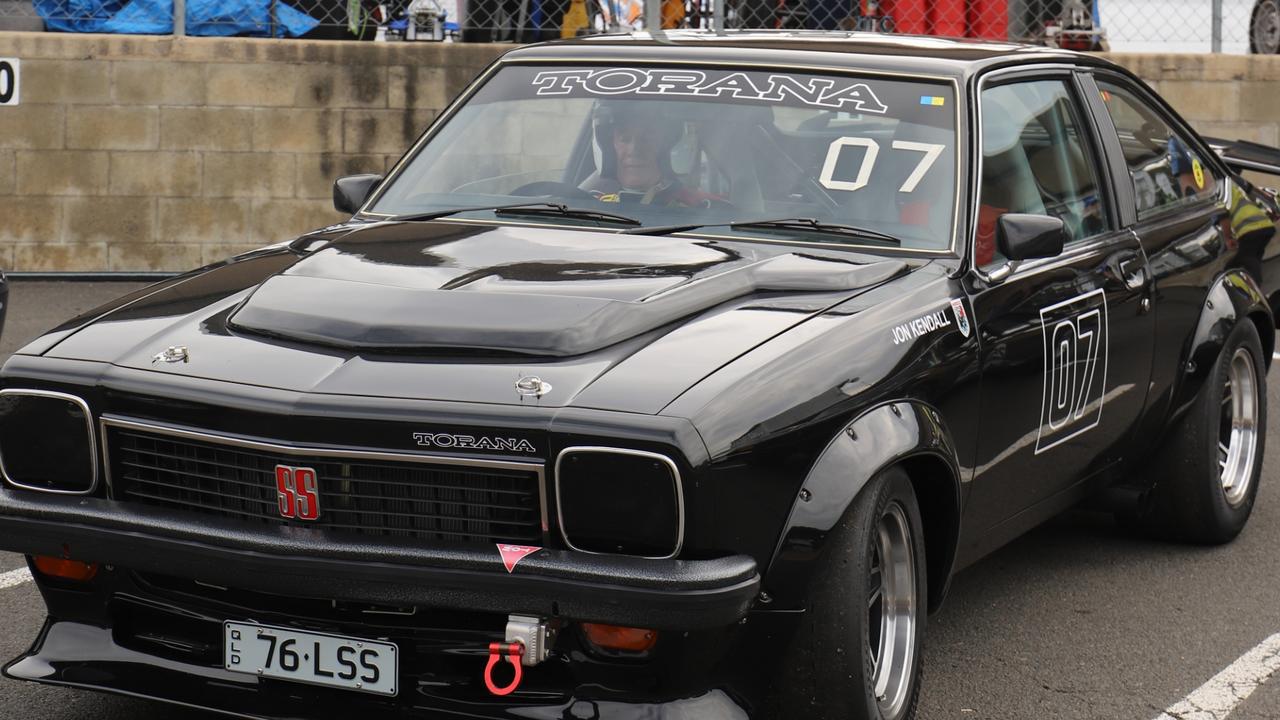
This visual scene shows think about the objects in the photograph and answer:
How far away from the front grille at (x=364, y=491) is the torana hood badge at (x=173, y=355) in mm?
163

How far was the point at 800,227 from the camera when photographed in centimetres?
433

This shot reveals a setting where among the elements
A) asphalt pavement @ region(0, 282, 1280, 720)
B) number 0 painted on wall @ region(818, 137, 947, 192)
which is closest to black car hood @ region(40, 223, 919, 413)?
number 0 painted on wall @ region(818, 137, 947, 192)

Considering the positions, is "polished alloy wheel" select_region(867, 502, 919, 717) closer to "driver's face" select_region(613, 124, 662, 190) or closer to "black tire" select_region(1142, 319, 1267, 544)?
"driver's face" select_region(613, 124, 662, 190)

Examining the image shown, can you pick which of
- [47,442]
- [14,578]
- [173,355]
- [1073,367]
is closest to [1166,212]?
[1073,367]

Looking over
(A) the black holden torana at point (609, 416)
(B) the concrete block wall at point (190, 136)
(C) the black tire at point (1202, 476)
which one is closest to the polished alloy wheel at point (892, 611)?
(A) the black holden torana at point (609, 416)

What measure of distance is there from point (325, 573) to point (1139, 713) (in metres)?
2.16

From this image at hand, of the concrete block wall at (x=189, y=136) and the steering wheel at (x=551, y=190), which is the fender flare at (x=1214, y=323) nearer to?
the steering wheel at (x=551, y=190)

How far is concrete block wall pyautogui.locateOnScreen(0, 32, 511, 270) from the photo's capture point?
35.2 ft

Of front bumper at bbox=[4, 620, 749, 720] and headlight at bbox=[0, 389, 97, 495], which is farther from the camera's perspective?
headlight at bbox=[0, 389, 97, 495]

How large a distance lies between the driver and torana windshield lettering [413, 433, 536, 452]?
1469 mm

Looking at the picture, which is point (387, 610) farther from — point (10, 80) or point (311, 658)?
point (10, 80)

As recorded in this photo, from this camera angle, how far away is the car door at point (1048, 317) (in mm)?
4242

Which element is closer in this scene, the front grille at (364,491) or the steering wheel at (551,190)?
the front grille at (364,491)

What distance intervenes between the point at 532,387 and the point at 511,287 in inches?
21.2
